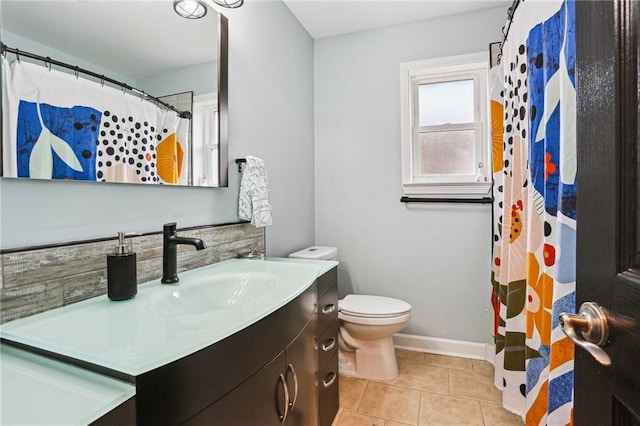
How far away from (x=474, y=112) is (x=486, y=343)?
1.67 meters

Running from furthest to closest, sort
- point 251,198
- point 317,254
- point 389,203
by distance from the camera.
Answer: point 389,203 → point 317,254 → point 251,198

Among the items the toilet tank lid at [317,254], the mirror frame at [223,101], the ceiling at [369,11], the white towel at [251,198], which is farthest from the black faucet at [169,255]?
the ceiling at [369,11]

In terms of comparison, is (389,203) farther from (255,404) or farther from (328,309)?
(255,404)

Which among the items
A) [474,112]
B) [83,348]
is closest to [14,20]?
[83,348]

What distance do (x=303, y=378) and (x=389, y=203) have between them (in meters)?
1.62

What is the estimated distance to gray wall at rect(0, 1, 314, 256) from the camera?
893 millimetres

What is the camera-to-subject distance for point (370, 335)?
199cm

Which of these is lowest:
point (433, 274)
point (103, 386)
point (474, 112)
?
point (433, 274)

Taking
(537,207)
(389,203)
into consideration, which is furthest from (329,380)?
(389,203)

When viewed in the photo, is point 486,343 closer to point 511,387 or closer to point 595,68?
point 511,387

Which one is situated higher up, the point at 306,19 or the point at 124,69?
the point at 306,19

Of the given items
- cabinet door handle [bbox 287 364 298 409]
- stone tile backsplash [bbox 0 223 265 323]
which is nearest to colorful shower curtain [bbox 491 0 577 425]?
cabinet door handle [bbox 287 364 298 409]

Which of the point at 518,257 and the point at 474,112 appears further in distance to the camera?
the point at 474,112

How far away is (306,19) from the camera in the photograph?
7.87ft
